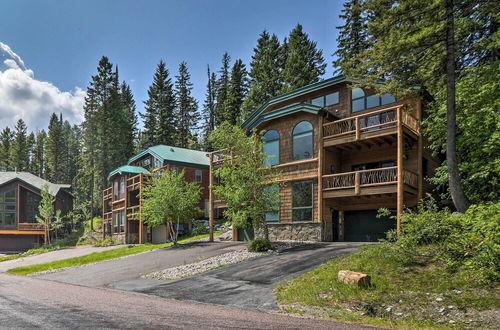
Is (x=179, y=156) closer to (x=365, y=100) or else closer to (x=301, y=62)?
(x=301, y=62)

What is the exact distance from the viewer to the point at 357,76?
15562mm

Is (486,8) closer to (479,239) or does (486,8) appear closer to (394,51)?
(394,51)

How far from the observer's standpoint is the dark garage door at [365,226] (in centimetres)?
1914

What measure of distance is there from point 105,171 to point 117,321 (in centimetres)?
4524

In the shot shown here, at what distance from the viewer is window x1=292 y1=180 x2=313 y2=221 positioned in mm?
19250

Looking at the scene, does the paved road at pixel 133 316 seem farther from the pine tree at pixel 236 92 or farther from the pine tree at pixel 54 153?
the pine tree at pixel 54 153

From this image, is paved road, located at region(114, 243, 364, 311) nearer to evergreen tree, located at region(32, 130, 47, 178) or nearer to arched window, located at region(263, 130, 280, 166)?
arched window, located at region(263, 130, 280, 166)

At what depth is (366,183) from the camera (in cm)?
1791

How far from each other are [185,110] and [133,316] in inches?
2186

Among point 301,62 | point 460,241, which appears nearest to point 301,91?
point 460,241

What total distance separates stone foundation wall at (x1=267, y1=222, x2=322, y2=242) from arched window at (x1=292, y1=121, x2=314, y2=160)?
12.7 feet

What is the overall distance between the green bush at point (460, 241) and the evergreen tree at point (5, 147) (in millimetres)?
77085

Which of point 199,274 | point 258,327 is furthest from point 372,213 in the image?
point 258,327

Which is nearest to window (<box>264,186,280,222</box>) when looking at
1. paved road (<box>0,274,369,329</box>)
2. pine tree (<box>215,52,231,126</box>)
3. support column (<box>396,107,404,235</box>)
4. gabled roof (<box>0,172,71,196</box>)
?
support column (<box>396,107,404,235</box>)
